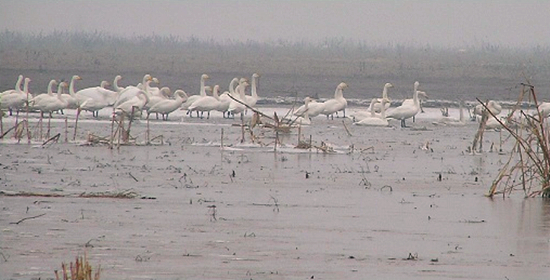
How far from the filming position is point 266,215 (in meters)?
11.1

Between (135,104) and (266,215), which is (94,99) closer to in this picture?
(135,104)

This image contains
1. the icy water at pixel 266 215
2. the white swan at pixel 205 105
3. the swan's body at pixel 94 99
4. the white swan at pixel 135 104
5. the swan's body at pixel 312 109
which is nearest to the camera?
the icy water at pixel 266 215

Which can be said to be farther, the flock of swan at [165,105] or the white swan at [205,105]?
the white swan at [205,105]

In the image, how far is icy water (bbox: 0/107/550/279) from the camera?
8.40 metres

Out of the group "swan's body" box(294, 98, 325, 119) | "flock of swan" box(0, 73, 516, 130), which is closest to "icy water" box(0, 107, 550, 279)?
"flock of swan" box(0, 73, 516, 130)

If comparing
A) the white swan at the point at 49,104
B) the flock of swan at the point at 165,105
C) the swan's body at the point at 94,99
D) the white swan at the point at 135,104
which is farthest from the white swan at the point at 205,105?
the white swan at the point at 49,104

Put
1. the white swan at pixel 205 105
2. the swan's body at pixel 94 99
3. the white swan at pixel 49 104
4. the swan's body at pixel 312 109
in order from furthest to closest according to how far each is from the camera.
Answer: the white swan at pixel 205 105 < the swan's body at pixel 312 109 < the swan's body at pixel 94 99 < the white swan at pixel 49 104

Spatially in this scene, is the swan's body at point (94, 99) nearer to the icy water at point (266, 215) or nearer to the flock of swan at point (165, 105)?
the flock of swan at point (165, 105)

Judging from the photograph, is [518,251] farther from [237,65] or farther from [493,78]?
[237,65]

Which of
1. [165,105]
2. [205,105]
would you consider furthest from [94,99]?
[205,105]

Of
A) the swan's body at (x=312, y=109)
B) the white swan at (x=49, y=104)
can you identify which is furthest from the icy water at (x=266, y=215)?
the swan's body at (x=312, y=109)

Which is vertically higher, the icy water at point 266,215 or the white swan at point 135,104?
the white swan at point 135,104

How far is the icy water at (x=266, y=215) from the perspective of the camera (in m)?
8.40

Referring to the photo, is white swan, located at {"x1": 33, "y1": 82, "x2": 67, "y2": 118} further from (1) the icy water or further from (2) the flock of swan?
(1) the icy water
